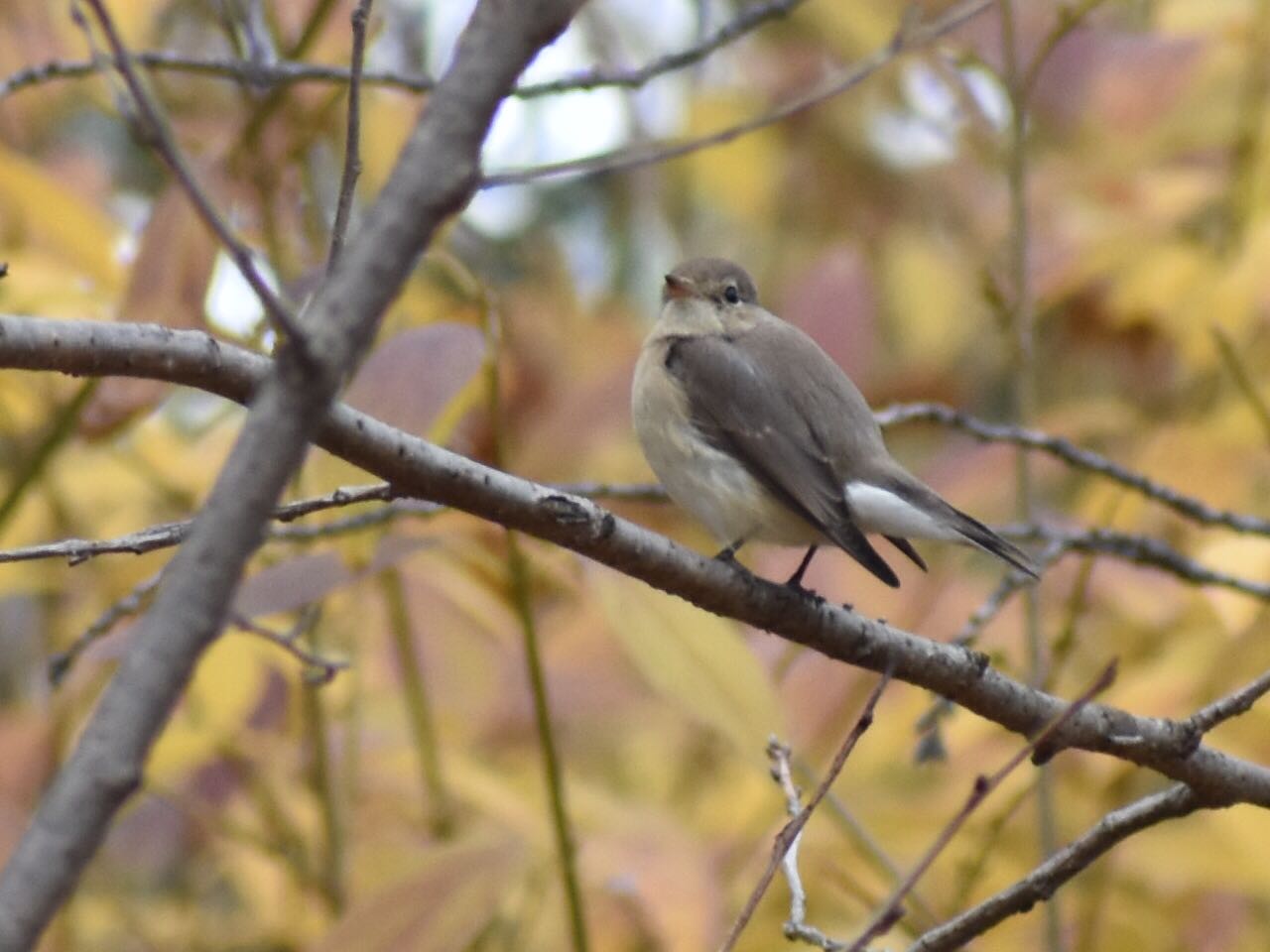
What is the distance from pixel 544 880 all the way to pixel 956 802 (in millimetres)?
852

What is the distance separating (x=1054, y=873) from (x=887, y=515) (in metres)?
1.35

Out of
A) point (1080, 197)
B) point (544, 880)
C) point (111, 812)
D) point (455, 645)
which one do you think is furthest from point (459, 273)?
point (1080, 197)

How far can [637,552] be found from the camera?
2018 millimetres

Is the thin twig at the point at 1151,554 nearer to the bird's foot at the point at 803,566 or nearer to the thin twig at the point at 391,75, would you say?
the bird's foot at the point at 803,566

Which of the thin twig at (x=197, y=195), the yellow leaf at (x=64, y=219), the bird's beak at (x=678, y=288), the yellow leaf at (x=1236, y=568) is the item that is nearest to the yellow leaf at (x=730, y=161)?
the bird's beak at (x=678, y=288)

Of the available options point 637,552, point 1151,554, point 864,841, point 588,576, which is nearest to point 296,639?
point 588,576

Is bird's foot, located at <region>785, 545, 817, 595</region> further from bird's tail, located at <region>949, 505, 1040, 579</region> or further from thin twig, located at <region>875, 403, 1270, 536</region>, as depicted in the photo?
thin twig, located at <region>875, 403, 1270, 536</region>

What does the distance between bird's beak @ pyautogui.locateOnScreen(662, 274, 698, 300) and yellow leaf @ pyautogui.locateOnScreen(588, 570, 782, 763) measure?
1415mm

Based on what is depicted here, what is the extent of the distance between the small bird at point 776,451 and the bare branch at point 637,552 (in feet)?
2.16

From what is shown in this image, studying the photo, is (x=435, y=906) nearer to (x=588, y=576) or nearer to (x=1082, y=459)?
(x=588, y=576)

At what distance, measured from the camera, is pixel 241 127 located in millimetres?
3070

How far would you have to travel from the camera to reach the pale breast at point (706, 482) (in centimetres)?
316

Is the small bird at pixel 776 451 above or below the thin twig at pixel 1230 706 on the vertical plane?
above

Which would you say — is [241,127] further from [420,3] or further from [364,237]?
[420,3]
